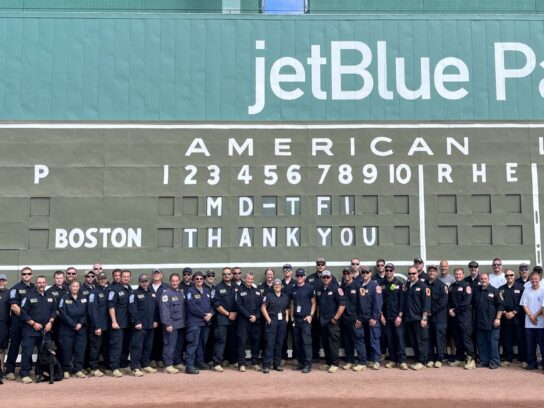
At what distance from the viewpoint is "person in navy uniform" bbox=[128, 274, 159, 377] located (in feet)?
34.4

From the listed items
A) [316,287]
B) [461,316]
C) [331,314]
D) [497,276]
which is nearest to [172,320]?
[316,287]

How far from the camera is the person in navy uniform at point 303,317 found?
1045cm

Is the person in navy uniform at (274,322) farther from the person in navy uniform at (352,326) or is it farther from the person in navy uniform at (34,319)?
the person in navy uniform at (34,319)

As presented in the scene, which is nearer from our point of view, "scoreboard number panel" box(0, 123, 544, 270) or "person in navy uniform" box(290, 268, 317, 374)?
"person in navy uniform" box(290, 268, 317, 374)

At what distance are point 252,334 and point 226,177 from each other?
3.09 metres

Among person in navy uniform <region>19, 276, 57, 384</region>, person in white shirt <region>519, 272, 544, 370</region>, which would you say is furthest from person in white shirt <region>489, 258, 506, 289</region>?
person in navy uniform <region>19, 276, 57, 384</region>

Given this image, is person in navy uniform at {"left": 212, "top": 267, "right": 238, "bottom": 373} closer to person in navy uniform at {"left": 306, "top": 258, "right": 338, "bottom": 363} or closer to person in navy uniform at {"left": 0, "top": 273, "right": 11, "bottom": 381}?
person in navy uniform at {"left": 306, "top": 258, "right": 338, "bottom": 363}

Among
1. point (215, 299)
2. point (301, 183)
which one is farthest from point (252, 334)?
point (301, 183)

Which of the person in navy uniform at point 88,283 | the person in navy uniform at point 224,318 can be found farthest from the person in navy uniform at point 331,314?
the person in navy uniform at point 88,283

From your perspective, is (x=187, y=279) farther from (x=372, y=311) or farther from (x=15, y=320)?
(x=372, y=311)

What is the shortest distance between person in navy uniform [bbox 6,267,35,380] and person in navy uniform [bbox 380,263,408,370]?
646 centimetres

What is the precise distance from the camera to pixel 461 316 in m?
10.7

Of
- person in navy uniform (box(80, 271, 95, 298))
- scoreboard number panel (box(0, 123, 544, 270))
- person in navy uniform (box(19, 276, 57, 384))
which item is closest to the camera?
person in navy uniform (box(19, 276, 57, 384))

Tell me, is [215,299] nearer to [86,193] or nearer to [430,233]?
[86,193]
